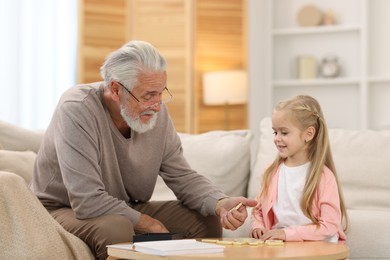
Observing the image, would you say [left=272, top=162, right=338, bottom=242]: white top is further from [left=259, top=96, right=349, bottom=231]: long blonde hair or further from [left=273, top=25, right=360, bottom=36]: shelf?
[left=273, top=25, right=360, bottom=36]: shelf

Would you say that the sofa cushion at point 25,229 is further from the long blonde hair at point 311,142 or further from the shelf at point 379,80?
the shelf at point 379,80

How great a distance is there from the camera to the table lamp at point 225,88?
20.4 feet

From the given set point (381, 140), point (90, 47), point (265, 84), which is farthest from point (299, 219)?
point (265, 84)

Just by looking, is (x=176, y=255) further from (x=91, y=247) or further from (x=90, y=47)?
(x=90, y=47)

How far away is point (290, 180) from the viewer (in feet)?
9.34

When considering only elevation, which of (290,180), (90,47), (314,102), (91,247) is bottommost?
(91,247)

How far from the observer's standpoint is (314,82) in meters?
6.60

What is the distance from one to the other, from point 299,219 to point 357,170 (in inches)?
33.8

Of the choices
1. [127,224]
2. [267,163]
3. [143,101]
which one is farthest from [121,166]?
[267,163]

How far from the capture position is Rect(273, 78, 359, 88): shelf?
647 centimetres

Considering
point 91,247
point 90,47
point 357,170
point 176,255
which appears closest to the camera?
point 176,255

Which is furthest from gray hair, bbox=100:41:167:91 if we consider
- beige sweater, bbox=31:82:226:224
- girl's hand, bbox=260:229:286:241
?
girl's hand, bbox=260:229:286:241

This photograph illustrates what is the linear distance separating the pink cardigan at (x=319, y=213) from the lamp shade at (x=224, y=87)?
333 cm

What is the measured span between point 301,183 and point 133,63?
747 millimetres
